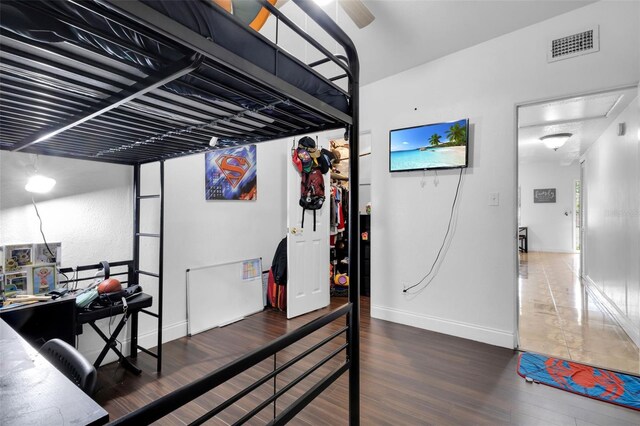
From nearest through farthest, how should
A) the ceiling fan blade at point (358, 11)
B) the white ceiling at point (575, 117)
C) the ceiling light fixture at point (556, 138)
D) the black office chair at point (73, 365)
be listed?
1. the black office chair at point (73, 365)
2. the ceiling fan blade at point (358, 11)
3. the white ceiling at point (575, 117)
4. the ceiling light fixture at point (556, 138)

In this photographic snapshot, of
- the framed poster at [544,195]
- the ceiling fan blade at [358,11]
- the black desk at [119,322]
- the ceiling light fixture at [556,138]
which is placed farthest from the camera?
the framed poster at [544,195]

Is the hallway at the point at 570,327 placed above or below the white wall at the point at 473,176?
below

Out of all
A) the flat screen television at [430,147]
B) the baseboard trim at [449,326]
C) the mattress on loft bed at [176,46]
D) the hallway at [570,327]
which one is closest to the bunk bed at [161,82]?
the mattress on loft bed at [176,46]

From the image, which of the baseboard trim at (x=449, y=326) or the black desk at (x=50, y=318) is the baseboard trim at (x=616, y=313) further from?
the black desk at (x=50, y=318)

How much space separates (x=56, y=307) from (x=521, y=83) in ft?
12.6

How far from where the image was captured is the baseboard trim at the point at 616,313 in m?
2.75

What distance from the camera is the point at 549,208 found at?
29.1ft

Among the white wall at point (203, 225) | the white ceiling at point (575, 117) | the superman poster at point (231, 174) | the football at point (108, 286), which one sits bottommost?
the football at point (108, 286)

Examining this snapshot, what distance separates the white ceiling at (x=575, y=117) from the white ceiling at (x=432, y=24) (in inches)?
28.8

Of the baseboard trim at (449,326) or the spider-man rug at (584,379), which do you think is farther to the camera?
the baseboard trim at (449,326)

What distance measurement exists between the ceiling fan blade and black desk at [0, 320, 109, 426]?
7.40 ft

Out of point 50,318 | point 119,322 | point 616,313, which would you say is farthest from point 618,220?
point 50,318

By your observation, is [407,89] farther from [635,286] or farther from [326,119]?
[635,286]

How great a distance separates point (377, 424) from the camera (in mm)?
1706
